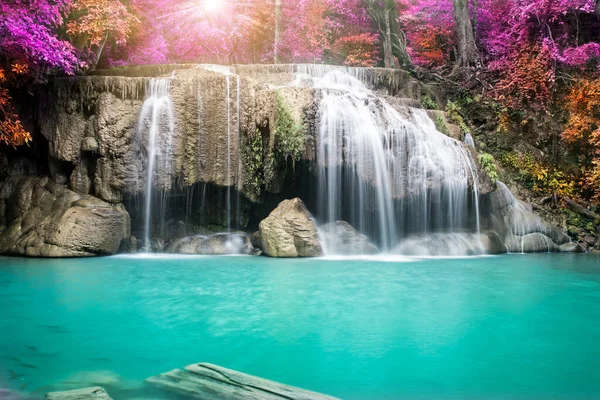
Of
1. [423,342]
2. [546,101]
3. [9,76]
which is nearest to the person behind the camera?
[423,342]

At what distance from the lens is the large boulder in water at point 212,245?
1216 centimetres

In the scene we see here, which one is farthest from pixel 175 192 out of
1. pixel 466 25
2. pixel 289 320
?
pixel 466 25

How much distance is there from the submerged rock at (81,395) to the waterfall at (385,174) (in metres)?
9.40

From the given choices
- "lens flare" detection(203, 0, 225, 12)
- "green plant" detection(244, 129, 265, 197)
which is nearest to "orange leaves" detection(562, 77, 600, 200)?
"green plant" detection(244, 129, 265, 197)

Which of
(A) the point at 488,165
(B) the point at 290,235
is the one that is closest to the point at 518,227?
(A) the point at 488,165

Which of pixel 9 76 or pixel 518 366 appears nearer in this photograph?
pixel 518 366

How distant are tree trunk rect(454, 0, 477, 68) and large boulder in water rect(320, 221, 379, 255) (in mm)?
10931

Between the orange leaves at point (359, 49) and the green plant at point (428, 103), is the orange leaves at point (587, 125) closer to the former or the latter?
the green plant at point (428, 103)

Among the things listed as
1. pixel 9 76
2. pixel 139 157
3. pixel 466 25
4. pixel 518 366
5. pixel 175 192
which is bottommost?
pixel 518 366

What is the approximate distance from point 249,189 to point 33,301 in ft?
23.2

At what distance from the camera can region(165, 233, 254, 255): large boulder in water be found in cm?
1216

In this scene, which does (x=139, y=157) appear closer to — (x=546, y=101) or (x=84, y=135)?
(x=84, y=135)

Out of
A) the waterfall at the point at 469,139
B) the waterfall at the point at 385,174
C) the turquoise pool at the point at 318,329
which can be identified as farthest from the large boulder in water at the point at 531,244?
the turquoise pool at the point at 318,329

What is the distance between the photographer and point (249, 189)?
42.1 ft
